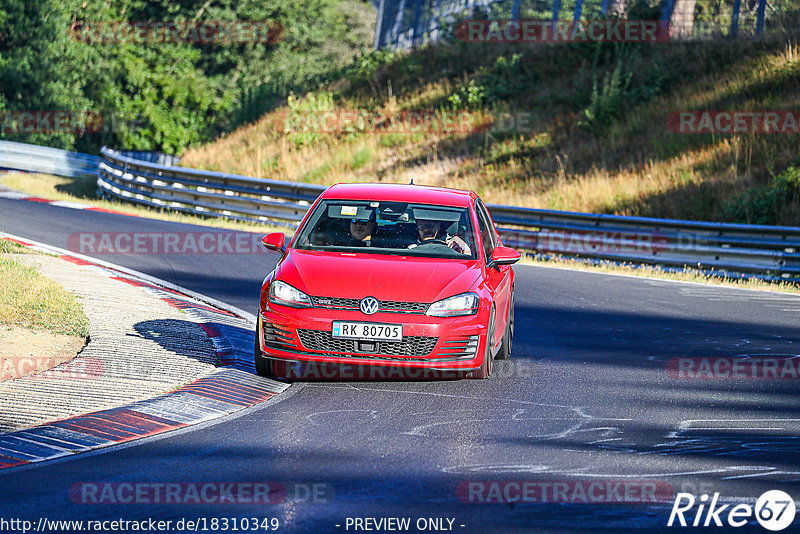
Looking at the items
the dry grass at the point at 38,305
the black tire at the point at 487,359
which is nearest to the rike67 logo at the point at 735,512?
the black tire at the point at 487,359

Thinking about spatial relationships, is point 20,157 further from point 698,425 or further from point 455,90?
point 698,425

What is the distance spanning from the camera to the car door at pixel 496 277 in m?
9.43

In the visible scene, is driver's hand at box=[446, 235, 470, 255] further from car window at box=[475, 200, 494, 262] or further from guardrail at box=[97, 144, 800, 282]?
guardrail at box=[97, 144, 800, 282]

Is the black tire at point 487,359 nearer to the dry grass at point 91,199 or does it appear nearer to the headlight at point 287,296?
the headlight at point 287,296

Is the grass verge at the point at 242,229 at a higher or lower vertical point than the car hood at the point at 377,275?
lower

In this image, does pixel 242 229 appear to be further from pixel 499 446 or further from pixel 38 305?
pixel 499 446

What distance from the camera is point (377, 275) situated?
8797 millimetres

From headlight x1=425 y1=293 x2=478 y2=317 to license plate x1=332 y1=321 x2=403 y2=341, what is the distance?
30 centimetres

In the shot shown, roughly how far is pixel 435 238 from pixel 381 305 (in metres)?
1.40

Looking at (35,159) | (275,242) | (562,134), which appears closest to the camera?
(275,242)

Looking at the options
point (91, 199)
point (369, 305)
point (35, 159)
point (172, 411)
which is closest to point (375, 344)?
point (369, 305)

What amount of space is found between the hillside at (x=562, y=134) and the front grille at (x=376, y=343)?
48.9 ft

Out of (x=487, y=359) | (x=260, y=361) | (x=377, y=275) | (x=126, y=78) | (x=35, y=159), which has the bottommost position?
(x=260, y=361)

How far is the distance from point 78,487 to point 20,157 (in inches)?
1506
